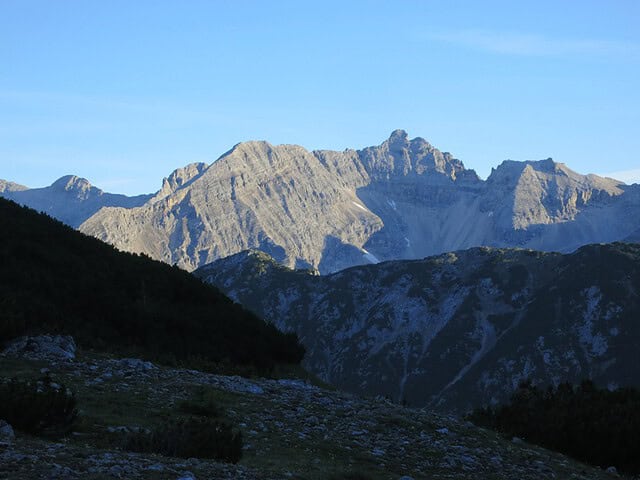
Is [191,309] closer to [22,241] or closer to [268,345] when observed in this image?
[268,345]

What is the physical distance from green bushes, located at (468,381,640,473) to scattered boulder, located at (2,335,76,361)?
54.1 ft

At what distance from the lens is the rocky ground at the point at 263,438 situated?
1432cm

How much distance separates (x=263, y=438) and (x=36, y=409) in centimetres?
612

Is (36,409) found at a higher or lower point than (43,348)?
lower

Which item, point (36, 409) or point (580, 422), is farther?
point (580, 422)

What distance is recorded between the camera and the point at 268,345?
128 ft

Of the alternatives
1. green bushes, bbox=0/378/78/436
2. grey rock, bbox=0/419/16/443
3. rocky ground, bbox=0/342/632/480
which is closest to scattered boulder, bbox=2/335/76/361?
rocky ground, bbox=0/342/632/480

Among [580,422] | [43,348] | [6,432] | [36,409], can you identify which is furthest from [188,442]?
[580,422]

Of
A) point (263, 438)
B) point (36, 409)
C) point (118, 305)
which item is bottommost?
point (263, 438)

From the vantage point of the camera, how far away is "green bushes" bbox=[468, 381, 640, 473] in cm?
2691

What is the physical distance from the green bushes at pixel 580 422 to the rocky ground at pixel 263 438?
2554 millimetres

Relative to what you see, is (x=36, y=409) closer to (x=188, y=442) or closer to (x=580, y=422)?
(x=188, y=442)

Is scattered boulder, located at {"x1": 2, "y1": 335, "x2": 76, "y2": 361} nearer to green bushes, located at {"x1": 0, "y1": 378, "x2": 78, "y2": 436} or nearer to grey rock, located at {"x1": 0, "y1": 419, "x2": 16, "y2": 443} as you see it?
green bushes, located at {"x1": 0, "y1": 378, "x2": 78, "y2": 436}

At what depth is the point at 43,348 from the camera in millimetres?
27766
